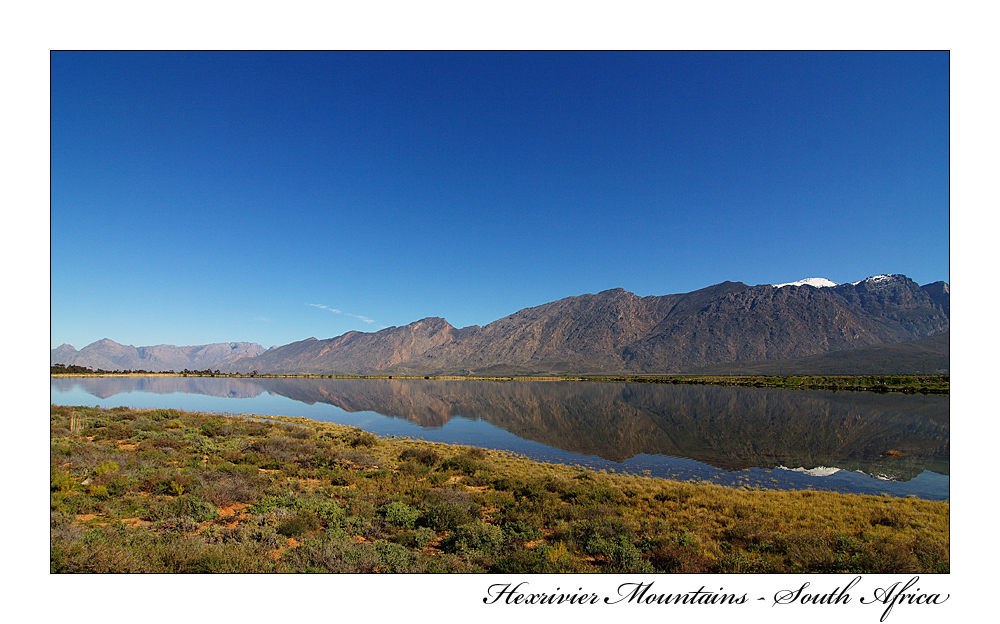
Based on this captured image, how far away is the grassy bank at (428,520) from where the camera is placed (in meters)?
6.82

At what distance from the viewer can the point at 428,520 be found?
9.60 meters

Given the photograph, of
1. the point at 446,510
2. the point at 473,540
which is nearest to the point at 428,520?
the point at 446,510

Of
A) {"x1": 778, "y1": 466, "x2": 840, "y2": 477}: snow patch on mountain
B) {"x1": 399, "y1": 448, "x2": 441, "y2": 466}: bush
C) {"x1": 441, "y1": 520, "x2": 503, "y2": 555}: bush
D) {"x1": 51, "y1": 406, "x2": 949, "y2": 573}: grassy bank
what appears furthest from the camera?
{"x1": 778, "y1": 466, "x2": 840, "y2": 477}: snow patch on mountain

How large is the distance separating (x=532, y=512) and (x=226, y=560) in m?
6.81

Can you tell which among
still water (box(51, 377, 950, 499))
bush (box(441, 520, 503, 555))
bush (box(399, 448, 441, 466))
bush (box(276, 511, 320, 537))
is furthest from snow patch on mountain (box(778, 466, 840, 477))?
bush (box(276, 511, 320, 537))

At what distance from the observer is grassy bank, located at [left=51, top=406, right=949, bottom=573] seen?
682 centimetres

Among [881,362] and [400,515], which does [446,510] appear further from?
[881,362]

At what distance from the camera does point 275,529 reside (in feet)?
28.5

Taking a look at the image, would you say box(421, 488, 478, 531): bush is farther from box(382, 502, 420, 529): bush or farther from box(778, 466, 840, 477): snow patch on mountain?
box(778, 466, 840, 477): snow patch on mountain

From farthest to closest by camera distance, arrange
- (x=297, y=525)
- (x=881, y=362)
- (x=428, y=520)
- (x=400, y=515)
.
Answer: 1. (x=881, y=362)
2. (x=400, y=515)
3. (x=428, y=520)
4. (x=297, y=525)

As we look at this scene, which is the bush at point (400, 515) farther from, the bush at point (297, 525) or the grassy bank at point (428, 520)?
the bush at point (297, 525)

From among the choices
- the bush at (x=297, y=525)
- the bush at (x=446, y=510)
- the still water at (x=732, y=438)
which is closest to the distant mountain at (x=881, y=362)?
the still water at (x=732, y=438)
